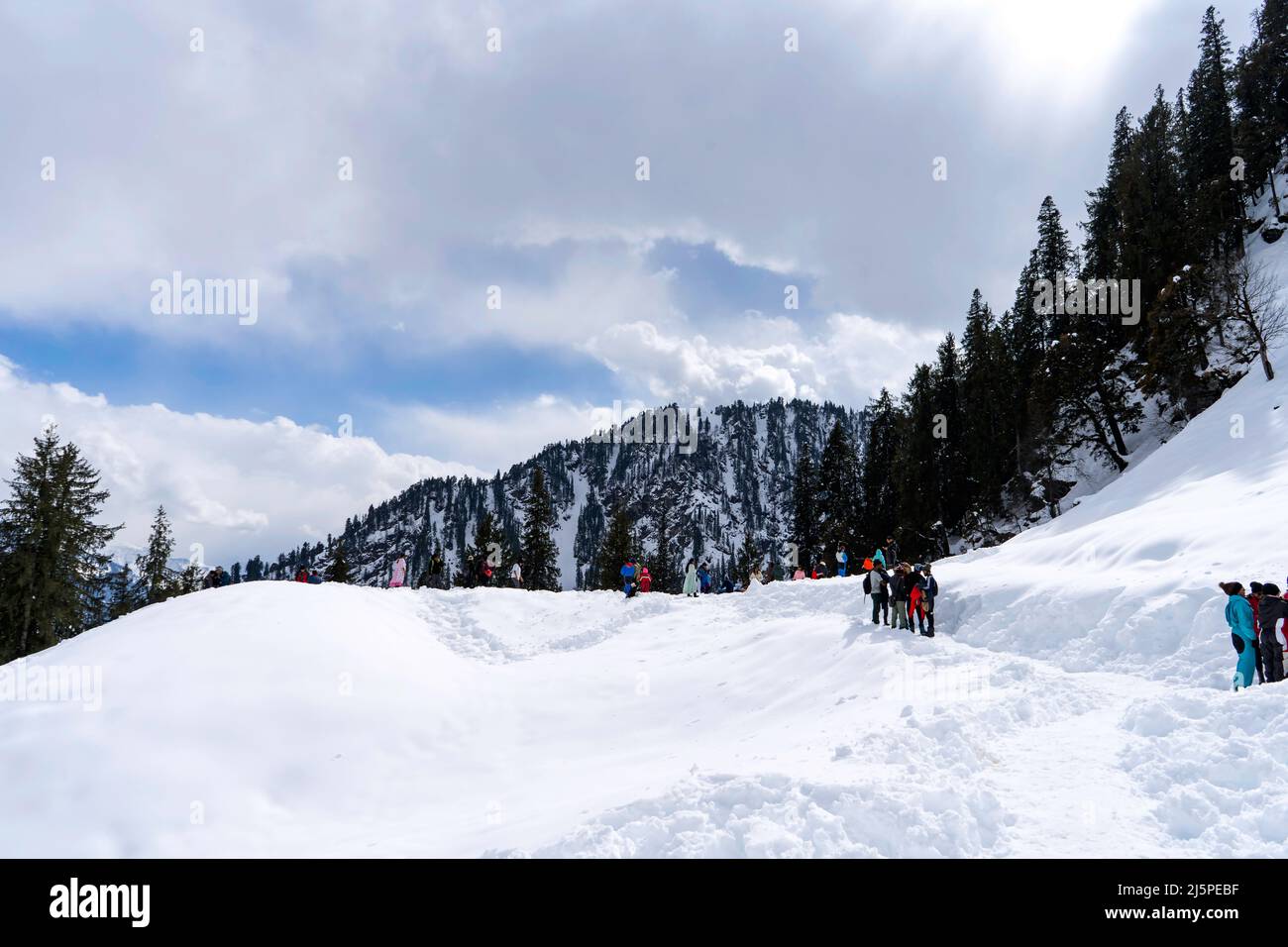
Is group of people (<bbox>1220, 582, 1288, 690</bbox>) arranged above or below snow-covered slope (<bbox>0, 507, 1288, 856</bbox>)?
above

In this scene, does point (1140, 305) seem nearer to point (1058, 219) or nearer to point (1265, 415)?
point (1058, 219)

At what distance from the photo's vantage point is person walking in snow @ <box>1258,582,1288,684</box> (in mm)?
9852

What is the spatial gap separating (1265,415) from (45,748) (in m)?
36.8

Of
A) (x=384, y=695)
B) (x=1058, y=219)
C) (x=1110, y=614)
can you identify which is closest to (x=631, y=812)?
(x=384, y=695)

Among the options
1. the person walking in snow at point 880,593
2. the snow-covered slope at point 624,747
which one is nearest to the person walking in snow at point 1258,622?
the snow-covered slope at point 624,747

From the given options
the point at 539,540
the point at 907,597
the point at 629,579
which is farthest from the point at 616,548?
the point at 907,597

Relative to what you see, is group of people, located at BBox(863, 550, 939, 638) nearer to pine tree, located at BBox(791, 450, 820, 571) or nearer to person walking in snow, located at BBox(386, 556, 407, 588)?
person walking in snow, located at BBox(386, 556, 407, 588)

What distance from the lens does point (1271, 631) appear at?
32.7 ft

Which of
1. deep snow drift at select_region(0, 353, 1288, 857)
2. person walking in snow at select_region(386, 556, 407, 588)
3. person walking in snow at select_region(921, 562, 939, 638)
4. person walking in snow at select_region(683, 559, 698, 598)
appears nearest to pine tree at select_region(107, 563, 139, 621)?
person walking in snow at select_region(386, 556, 407, 588)

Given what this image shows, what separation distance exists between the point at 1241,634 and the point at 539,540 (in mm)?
43836

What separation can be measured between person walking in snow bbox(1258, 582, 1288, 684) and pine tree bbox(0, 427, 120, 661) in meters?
40.1

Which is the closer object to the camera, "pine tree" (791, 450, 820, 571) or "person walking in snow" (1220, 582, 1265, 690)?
"person walking in snow" (1220, 582, 1265, 690)
